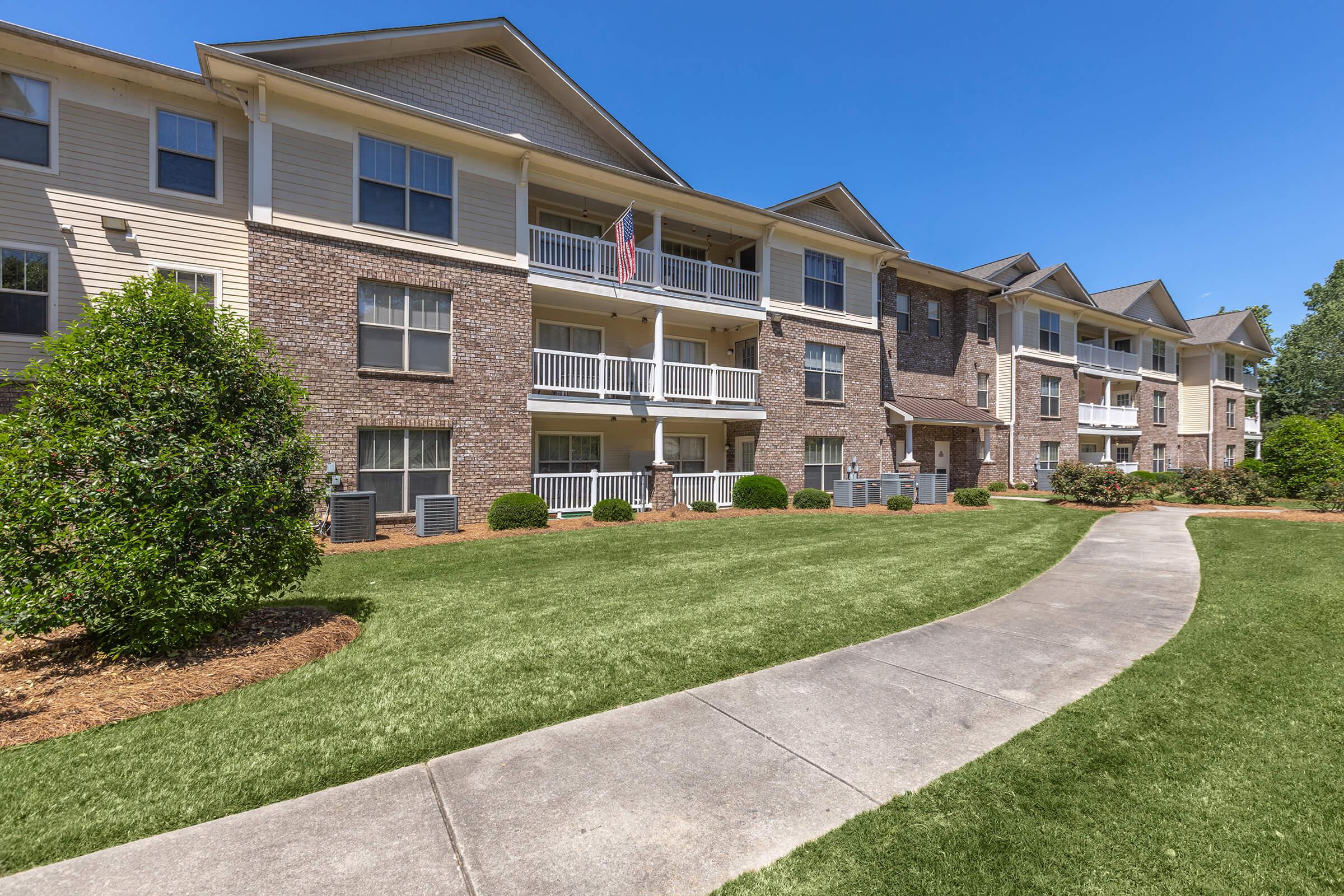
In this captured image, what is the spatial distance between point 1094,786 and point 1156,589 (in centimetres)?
582

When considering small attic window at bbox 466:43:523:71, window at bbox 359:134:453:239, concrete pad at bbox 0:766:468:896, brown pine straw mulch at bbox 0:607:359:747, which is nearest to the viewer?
concrete pad at bbox 0:766:468:896

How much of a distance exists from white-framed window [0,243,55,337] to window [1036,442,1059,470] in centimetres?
3195

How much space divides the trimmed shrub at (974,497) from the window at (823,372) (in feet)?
16.2

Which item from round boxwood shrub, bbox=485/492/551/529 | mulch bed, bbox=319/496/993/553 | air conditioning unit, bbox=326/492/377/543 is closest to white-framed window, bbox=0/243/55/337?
air conditioning unit, bbox=326/492/377/543

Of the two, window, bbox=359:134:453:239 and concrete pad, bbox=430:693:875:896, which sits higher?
window, bbox=359:134:453:239

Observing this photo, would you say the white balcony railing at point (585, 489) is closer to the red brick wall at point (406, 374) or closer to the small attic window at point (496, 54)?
the red brick wall at point (406, 374)

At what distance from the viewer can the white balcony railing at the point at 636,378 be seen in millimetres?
14469

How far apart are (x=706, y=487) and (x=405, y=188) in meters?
10.5

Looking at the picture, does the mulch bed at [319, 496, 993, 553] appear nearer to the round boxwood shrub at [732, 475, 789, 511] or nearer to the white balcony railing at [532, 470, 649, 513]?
the round boxwood shrub at [732, 475, 789, 511]

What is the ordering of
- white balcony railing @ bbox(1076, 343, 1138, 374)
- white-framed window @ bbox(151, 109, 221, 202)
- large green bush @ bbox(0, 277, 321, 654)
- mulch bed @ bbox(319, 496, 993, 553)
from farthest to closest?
white balcony railing @ bbox(1076, 343, 1138, 374) → white-framed window @ bbox(151, 109, 221, 202) → mulch bed @ bbox(319, 496, 993, 553) → large green bush @ bbox(0, 277, 321, 654)

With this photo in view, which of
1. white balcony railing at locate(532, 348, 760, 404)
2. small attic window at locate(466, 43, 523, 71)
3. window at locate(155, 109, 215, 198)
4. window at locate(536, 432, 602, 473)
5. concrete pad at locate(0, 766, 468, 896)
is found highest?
small attic window at locate(466, 43, 523, 71)

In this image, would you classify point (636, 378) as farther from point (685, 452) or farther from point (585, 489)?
point (685, 452)

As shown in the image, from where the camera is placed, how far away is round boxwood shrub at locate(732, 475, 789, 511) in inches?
646

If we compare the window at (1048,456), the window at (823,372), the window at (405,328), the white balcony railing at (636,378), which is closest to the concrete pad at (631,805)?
the window at (405,328)
